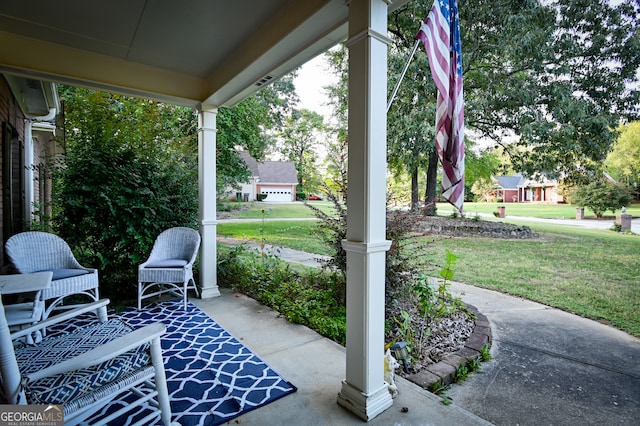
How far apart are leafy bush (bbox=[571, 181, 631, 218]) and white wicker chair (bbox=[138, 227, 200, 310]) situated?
6883 mm

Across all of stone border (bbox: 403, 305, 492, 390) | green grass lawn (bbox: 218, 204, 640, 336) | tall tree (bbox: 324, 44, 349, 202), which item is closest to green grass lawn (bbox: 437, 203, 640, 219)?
green grass lawn (bbox: 218, 204, 640, 336)

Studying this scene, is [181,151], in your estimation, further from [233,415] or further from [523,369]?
[523,369]

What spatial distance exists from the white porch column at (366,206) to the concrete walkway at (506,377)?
202mm

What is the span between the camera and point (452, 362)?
7.90 feet

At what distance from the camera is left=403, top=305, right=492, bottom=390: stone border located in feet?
7.13

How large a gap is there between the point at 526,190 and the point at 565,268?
5.51m

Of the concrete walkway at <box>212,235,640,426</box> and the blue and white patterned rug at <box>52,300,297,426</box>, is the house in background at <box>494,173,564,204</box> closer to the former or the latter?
the concrete walkway at <box>212,235,640,426</box>

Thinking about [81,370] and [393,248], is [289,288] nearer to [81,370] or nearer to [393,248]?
[393,248]

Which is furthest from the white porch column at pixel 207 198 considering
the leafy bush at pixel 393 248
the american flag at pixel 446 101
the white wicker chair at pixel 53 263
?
the american flag at pixel 446 101

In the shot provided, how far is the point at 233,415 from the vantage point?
181 centimetres

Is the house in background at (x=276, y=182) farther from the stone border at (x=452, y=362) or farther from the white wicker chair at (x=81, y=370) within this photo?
the white wicker chair at (x=81, y=370)

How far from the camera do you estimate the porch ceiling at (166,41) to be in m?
2.37

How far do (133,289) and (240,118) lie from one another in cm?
420

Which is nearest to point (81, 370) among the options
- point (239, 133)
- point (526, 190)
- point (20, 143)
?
point (20, 143)
